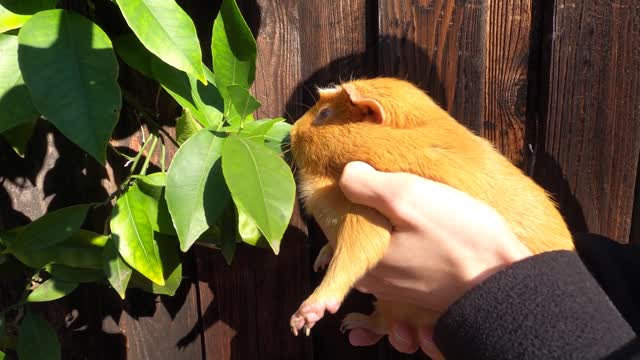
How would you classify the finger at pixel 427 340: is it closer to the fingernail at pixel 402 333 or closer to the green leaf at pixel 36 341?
the fingernail at pixel 402 333

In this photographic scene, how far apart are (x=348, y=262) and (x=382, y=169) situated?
230mm

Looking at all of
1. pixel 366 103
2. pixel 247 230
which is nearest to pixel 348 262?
pixel 247 230

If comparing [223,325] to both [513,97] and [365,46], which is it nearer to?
[365,46]

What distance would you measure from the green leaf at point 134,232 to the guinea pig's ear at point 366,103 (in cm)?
54

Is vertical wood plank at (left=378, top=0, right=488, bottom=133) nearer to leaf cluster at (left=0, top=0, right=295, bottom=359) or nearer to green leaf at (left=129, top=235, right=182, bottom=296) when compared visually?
leaf cluster at (left=0, top=0, right=295, bottom=359)

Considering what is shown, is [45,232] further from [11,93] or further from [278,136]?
[278,136]

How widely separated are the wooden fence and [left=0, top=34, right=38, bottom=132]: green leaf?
1.49 ft

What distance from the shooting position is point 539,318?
104cm

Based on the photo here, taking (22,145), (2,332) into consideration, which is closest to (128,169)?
(22,145)

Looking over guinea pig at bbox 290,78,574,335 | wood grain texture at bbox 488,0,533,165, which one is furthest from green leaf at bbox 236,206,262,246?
wood grain texture at bbox 488,0,533,165

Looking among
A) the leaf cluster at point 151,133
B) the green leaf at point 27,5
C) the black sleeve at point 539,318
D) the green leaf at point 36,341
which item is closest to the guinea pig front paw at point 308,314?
the leaf cluster at point 151,133

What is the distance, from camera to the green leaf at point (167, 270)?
1302 millimetres

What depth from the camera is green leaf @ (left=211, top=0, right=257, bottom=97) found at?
1222 millimetres

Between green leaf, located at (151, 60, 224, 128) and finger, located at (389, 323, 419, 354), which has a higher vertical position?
green leaf, located at (151, 60, 224, 128)
